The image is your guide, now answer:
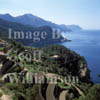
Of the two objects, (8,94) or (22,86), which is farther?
(22,86)

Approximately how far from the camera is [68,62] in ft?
89.9

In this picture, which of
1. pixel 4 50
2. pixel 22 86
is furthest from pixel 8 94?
pixel 4 50

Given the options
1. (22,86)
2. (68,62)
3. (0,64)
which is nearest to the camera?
(22,86)

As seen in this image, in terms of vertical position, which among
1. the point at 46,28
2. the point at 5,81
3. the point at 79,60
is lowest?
the point at 79,60

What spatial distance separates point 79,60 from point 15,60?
2085 centimetres

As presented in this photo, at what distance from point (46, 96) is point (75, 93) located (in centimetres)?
291

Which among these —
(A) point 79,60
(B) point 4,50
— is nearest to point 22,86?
(B) point 4,50

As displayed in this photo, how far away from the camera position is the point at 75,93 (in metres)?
11.2

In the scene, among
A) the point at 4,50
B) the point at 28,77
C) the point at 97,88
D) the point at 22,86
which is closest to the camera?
the point at 97,88

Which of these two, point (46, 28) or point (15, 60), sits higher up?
point (46, 28)

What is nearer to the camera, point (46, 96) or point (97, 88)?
point (97, 88)

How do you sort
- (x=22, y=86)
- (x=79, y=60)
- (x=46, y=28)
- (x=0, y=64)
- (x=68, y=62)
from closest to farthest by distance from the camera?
(x=22, y=86) < (x=0, y=64) < (x=68, y=62) < (x=79, y=60) < (x=46, y=28)

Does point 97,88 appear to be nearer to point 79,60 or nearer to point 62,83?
point 62,83

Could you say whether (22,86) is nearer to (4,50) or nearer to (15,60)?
(15,60)
